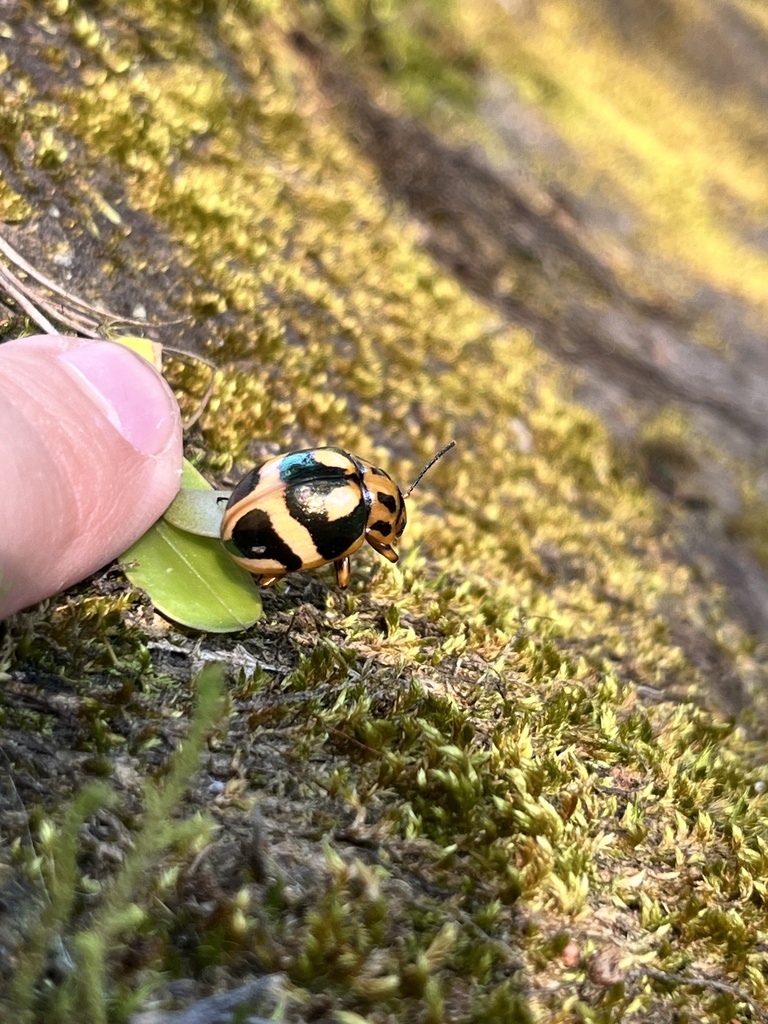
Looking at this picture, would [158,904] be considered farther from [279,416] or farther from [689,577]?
[689,577]

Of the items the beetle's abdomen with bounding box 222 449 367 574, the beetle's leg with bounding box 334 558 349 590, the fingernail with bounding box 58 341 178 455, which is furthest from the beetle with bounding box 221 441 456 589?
the fingernail with bounding box 58 341 178 455

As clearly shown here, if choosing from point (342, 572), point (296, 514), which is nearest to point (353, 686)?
point (342, 572)

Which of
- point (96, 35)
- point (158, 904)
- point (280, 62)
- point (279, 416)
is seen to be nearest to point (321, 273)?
point (279, 416)

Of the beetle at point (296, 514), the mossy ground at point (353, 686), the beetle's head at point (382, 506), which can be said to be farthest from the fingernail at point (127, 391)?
the beetle's head at point (382, 506)

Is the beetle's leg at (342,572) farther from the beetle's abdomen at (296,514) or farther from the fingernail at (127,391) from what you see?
the fingernail at (127,391)

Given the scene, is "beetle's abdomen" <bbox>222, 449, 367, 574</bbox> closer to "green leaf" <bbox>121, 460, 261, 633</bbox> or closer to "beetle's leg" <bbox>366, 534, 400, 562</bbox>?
"green leaf" <bbox>121, 460, 261, 633</bbox>
